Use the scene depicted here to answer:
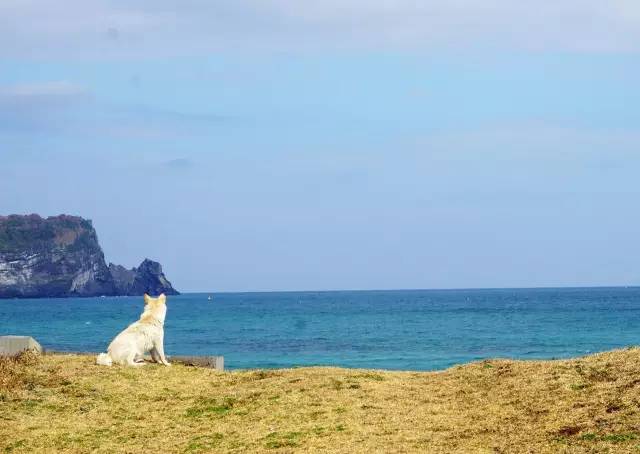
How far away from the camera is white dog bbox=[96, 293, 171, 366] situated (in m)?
20.9

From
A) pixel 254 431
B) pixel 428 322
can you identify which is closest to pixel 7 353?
pixel 254 431

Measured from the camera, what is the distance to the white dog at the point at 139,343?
20.9 m

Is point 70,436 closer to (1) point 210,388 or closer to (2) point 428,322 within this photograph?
(1) point 210,388

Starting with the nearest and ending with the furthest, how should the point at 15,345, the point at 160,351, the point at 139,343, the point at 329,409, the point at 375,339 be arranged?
1. the point at 329,409
2. the point at 139,343
3. the point at 160,351
4. the point at 15,345
5. the point at 375,339

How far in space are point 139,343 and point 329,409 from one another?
6.54m

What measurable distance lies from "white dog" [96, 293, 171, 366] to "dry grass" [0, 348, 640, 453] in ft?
2.80

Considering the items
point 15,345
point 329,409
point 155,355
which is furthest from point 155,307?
point 329,409

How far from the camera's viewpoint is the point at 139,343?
21203 millimetres

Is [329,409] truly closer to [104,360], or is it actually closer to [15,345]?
[104,360]

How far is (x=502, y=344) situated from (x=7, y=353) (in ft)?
149

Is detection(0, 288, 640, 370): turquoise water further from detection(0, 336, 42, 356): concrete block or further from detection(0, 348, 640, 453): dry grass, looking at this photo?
detection(0, 348, 640, 453): dry grass

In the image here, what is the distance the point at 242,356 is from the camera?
182ft

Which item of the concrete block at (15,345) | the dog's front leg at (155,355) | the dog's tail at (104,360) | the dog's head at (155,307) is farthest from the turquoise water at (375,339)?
the dog's tail at (104,360)

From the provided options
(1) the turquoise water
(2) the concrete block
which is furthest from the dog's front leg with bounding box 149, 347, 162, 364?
(1) the turquoise water
